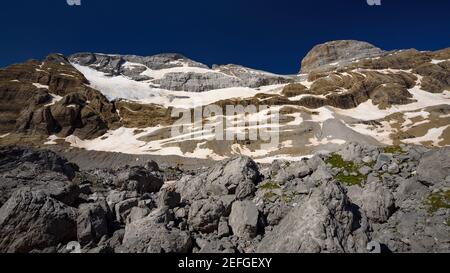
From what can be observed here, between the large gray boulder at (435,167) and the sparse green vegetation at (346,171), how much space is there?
265cm

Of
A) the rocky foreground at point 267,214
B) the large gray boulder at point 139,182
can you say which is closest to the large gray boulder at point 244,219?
the rocky foreground at point 267,214

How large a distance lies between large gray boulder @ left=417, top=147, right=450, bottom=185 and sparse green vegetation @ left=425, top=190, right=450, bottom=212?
1009mm

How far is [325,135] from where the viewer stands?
114062mm

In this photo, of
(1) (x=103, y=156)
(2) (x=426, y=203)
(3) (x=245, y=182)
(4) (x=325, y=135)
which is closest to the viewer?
(2) (x=426, y=203)

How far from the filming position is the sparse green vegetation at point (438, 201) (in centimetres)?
1414

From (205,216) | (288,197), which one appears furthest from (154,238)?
(288,197)

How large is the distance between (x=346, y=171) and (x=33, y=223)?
1499cm

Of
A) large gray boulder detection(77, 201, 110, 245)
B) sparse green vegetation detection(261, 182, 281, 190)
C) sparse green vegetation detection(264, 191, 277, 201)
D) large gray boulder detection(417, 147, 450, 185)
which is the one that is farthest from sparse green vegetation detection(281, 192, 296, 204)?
large gray boulder detection(77, 201, 110, 245)

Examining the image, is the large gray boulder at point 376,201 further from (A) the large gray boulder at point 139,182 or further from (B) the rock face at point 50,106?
(B) the rock face at point 50,106

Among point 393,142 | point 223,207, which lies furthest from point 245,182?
point 393,142

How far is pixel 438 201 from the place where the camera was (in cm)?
1448

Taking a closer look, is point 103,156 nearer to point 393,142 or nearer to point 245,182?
point 393,142
